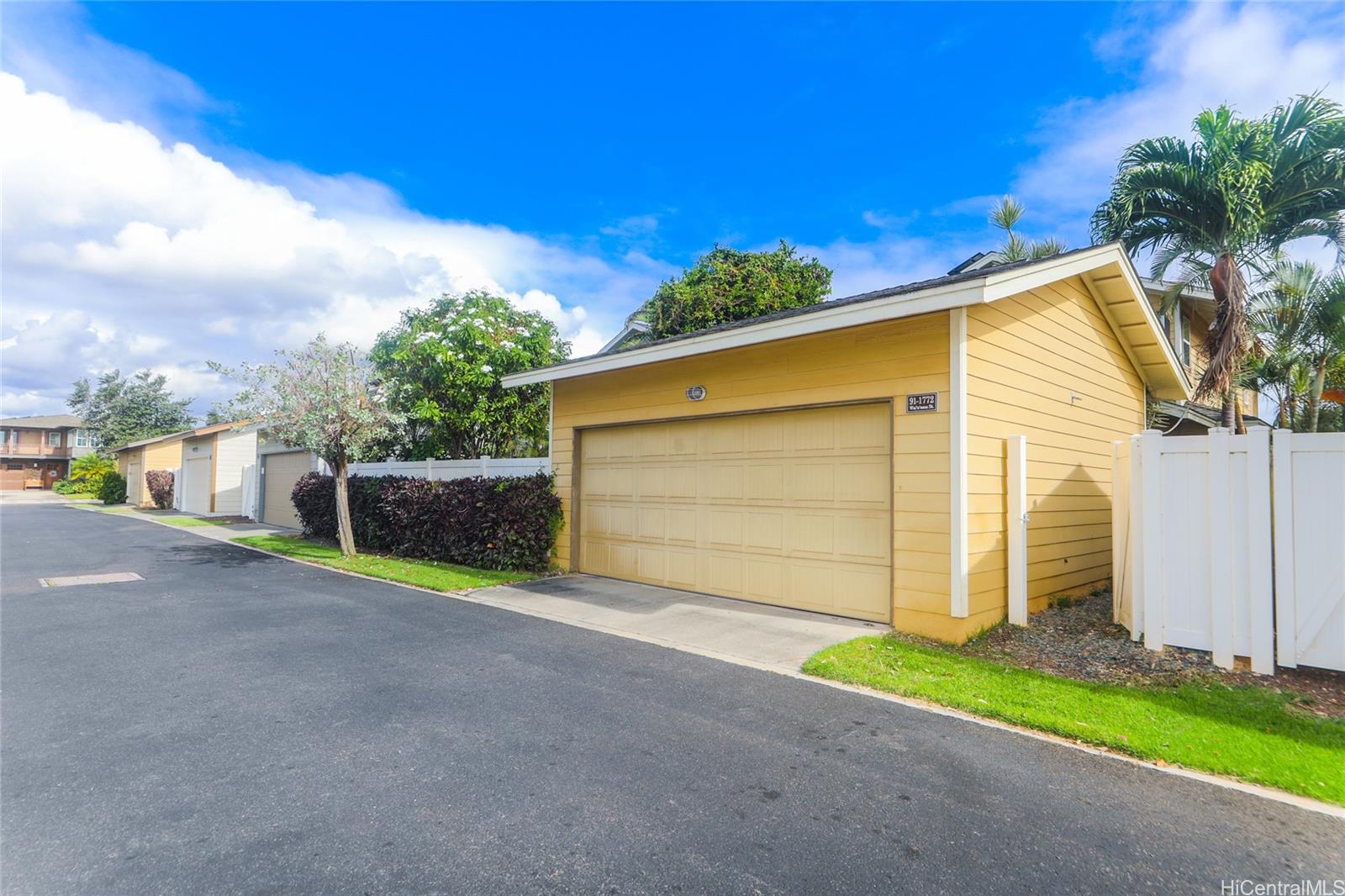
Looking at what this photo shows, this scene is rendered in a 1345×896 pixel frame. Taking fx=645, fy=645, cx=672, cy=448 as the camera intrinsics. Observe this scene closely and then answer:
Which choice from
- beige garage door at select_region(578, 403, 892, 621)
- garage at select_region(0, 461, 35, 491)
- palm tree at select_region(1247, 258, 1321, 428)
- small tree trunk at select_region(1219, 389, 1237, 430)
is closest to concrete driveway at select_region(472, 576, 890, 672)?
beige garage door at select_region(578, 403, 892, 621)

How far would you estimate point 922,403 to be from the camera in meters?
6.42

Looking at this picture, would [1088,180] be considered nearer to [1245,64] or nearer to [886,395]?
[1245,64]

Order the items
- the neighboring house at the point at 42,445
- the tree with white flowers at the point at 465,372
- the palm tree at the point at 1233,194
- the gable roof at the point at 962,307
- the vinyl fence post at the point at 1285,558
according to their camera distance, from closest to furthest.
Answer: the vinyl fence post at the point at 1285,558
the gable roof at the point at 962,307
the palm tree at the point at 1233,194
the tree with white flowers at the point at 465,372
the neighboring house at the point at 42,445

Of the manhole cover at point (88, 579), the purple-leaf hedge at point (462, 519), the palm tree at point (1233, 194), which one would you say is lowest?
the manhole cover at point (88, 579)

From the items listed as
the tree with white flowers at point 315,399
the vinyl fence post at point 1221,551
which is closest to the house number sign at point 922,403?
the vinyl fence post at point 1221,551

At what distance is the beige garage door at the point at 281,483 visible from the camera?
63.6 ft

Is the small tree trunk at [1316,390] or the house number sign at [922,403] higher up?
the small tree trunk at [1316,390]

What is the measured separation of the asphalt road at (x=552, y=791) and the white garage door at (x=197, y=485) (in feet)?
77.9

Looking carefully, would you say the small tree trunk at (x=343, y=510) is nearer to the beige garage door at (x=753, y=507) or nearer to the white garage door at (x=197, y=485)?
the beige garage door at (x=753, y=507)

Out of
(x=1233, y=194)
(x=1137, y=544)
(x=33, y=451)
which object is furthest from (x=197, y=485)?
(x=33, y=451)

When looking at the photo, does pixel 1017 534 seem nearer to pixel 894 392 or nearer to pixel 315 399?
pixel 894 392

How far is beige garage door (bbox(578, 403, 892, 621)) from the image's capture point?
697cm

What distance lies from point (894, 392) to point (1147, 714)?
3432 mm

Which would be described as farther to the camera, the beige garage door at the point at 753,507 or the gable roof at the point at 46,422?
the gable roof at the point at 46,422
